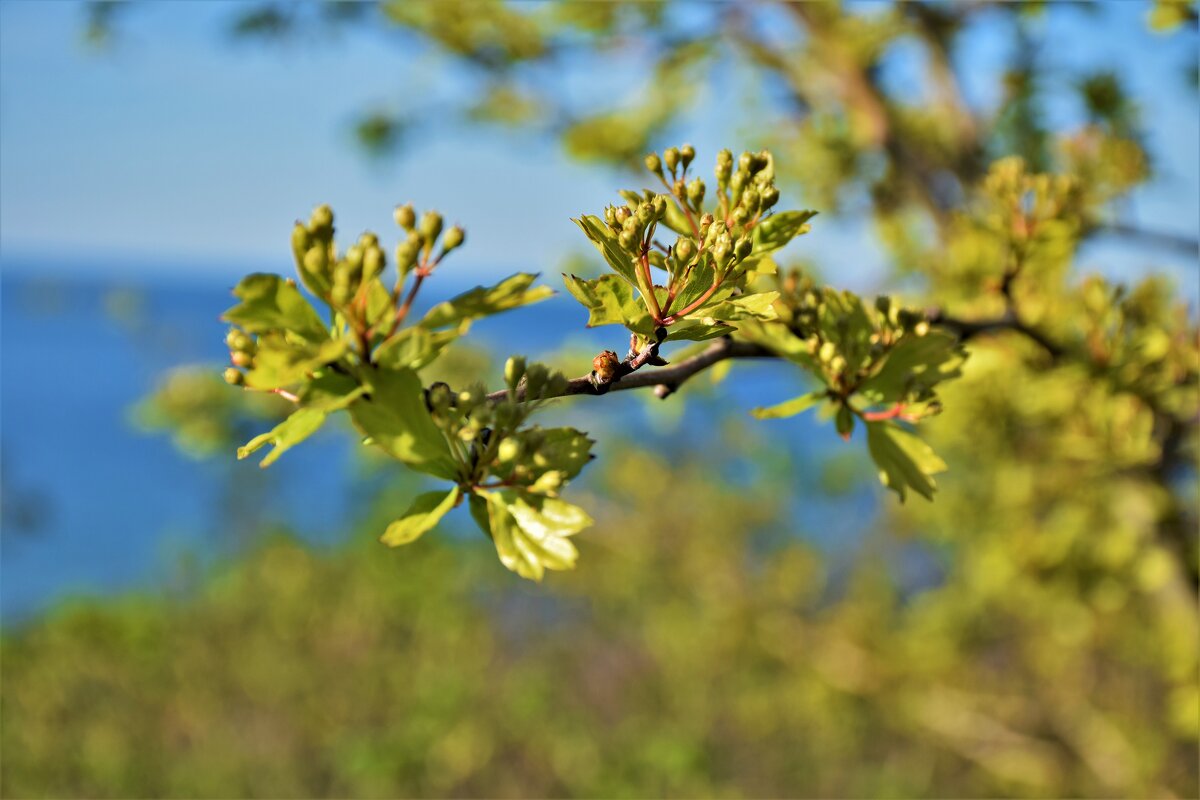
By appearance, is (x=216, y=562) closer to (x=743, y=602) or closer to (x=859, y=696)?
(x=743, y=602)

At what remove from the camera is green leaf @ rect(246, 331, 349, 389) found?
2.02 ft

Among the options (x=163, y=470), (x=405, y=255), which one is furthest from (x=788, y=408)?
(x=163, y=470)

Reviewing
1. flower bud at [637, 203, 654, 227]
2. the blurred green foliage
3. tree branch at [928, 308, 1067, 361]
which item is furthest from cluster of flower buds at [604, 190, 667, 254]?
the blurred green foliage

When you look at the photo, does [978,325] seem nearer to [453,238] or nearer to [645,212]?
[645,212]

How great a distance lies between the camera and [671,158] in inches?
32.4

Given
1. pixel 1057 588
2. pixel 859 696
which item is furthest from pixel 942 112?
pixel 859 696

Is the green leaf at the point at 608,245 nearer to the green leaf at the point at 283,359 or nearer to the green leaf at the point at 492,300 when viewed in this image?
the green leaf at the point at 492,300

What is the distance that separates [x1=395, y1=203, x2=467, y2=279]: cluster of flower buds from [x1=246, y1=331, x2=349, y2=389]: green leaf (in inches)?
2.8

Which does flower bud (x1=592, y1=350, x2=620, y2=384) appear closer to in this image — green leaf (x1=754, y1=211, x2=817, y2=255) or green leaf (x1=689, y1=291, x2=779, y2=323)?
green leaf (x1=689, y1=291, x2=779, y2=323)

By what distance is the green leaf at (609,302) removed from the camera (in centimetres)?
69

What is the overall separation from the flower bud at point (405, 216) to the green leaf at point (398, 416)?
0.10 m

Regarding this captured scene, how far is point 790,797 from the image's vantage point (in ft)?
15.1

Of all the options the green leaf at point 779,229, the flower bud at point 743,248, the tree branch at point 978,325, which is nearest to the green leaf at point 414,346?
the flower bud at point 743,248

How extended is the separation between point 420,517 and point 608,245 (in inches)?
9.9
